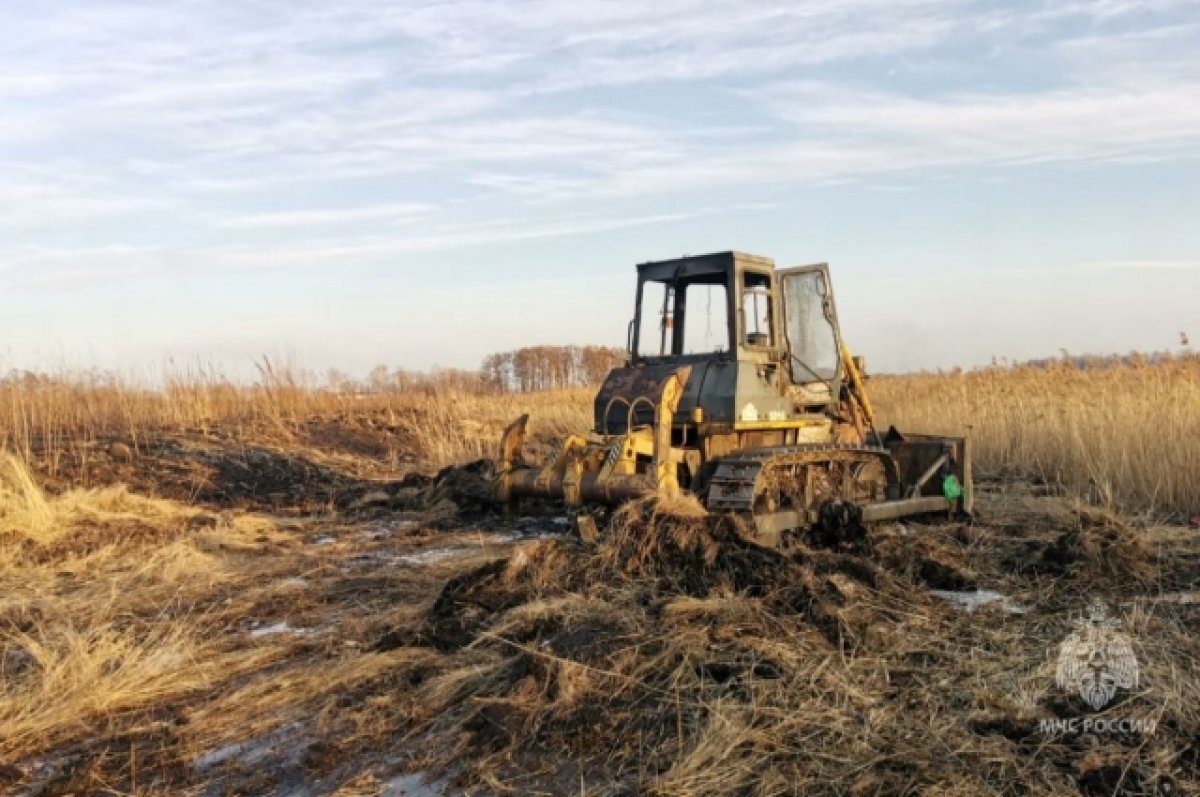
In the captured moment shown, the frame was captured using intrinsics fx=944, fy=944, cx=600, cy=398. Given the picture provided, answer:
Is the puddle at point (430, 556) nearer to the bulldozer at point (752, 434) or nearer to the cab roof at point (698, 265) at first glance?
the bulldozer at point (752, 434)

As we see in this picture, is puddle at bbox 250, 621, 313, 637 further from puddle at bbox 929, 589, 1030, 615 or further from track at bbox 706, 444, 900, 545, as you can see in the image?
puddle at bbox 929, 589, 1030, 615

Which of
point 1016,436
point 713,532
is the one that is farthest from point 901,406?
point 713,532

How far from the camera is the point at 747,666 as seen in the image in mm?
4379

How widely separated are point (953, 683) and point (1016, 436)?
9.66m

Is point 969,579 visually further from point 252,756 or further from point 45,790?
point 45,790

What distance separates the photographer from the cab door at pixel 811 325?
8.91 meters

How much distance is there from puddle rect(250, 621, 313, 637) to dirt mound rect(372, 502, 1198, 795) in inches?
35.4

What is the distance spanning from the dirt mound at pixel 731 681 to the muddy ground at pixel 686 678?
1 centimetres

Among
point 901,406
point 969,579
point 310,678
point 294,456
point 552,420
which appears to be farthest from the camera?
point 552,420

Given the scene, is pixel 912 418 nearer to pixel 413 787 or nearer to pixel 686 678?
pixel 686 678

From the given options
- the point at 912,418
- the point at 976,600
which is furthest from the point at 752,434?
the point at 912,418

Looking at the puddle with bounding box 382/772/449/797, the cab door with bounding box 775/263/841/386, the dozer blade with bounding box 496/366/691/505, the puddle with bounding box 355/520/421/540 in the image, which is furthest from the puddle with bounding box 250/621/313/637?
the cab door with bounding box 775/263/841/386

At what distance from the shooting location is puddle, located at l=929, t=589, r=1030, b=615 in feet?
18.6

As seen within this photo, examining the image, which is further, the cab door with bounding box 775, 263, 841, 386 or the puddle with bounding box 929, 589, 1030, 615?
the cab door with bounding box 775, 263, 841, 386
